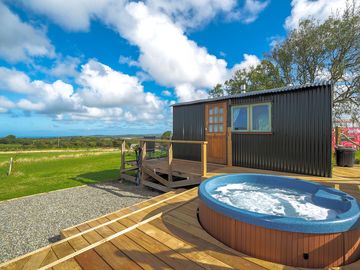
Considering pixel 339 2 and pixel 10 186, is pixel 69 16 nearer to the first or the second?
pixel 10 186

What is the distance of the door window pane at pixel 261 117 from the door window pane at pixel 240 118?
0.24m

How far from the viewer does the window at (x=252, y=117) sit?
5.59 meters

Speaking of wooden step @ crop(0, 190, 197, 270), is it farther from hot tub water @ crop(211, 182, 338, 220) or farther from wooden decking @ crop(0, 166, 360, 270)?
hot tub water @ crop(211, 182, 338, 220)

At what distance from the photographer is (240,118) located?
20.2 ft

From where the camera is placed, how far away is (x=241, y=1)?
8.07 m

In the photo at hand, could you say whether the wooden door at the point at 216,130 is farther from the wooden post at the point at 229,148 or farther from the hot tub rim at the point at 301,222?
the hot tub rim at the point at 301,222

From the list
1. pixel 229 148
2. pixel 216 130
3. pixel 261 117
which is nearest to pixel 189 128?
pixel 216 130

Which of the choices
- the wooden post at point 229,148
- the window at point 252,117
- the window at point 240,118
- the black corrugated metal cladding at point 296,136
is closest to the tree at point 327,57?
the black corrugated metal cladding at point 296,136

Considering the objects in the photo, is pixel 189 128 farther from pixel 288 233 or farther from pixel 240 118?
pixel 288 233

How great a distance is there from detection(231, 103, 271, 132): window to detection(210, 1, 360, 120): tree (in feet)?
25.0

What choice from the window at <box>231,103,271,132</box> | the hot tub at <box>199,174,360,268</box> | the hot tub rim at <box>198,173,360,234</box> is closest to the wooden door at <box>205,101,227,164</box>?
the window at <box>231,103,271,132</box>

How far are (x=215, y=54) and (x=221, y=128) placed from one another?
9.70m

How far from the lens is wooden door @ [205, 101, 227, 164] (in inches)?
258

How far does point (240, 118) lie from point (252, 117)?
16.3 inches
